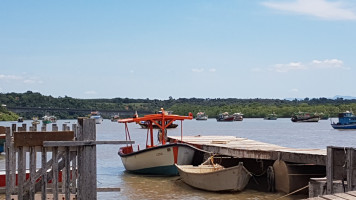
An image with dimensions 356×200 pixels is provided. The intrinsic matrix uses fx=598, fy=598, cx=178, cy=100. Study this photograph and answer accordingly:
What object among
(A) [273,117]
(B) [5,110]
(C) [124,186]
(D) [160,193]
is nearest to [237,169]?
(D) [160,193]

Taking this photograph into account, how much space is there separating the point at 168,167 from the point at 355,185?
47.5 feet

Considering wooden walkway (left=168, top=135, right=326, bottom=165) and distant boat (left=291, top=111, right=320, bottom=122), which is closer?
wooden walkway (left=168, top=135, right=326, bottom=165)

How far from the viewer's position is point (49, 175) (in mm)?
11094

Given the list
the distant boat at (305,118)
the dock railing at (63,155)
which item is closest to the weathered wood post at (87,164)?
the dock railing at (63,155)

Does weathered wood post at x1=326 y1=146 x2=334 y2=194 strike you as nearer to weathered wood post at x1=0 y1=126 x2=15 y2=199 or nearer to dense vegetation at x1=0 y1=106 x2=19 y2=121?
weathered wood post at x1=0 y1=126 x2=15 y2=199

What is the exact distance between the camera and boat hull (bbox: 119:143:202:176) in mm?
26688

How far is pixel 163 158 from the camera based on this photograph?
88.7ft

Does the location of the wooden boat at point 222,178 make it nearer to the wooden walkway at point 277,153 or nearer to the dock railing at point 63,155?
the wooden walkway at point 277,153

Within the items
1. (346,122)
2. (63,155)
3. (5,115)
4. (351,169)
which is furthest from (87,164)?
(5,115)

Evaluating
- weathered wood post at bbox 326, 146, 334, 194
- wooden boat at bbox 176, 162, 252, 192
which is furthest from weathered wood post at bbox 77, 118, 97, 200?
wooden boat at bbox 176, 162, 252, 192

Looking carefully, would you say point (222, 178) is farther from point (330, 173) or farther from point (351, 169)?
point (351, 169)

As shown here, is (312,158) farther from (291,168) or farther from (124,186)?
(124,186)

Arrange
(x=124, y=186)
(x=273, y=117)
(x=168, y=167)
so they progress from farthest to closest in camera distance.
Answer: (x=273, y=117), (x=168, y=167), (x=124, y=186)

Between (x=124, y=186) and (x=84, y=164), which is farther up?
(x=84, y=164)
